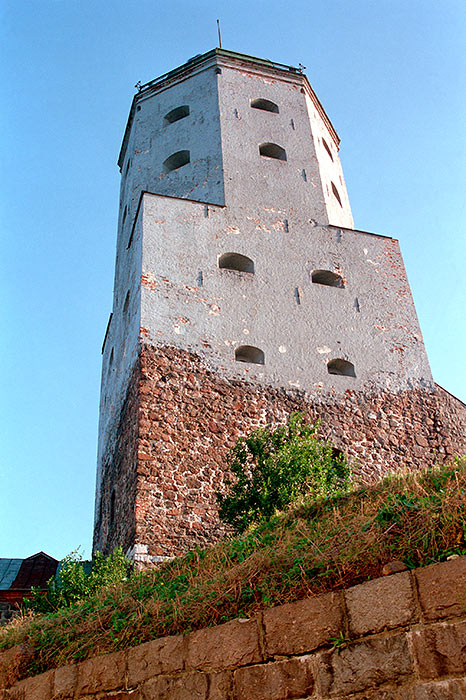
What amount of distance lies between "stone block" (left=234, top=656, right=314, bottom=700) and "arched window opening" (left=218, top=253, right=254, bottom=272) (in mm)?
11993

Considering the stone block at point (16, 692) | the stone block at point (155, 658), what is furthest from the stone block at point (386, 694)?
the stone block at point (16, 692)

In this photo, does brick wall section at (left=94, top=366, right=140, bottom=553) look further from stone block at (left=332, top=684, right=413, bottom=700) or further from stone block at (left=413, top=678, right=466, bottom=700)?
stone block at (left=413, top=678, right=466, bottom=700)

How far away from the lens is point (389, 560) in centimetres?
445

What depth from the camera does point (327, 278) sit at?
16.9 m

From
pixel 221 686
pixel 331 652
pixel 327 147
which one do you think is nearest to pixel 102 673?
pixel 221 686

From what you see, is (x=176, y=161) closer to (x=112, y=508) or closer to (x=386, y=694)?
(x=112, y=508)

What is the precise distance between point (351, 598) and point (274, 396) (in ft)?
32.5

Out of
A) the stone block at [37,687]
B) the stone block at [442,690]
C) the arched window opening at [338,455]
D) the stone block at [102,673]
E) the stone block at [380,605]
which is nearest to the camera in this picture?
the stone block at [442,690]

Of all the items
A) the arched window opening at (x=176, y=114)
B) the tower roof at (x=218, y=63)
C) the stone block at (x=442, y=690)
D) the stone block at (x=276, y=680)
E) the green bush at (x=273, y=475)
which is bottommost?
the stone block at (x=442, y=690)

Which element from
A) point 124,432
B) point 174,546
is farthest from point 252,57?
point 174,546

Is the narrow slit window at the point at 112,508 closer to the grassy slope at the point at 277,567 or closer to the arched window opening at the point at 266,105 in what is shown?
the grassy slope at the point at 277,567

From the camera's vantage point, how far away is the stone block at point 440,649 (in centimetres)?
379

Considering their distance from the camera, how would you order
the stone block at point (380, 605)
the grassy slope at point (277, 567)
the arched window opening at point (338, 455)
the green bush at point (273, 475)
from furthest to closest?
1. the arched window opening at point (338, 455)
2. the green bush at point (273, 475)
3. the grassy slope at point (277, 567)
4. the stone block at point (380, 605)

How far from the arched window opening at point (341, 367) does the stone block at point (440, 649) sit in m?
11.5
